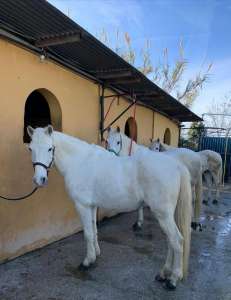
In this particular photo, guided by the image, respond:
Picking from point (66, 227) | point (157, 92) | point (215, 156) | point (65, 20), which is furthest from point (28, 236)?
point (215, 156)

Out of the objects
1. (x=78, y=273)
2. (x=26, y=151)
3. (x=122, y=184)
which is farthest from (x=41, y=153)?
(x=78, y=273)

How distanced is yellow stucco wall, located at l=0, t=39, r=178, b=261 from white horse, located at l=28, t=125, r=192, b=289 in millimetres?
528

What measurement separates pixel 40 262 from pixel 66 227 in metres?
1.14

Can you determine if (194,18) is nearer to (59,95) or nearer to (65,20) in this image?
(59,95)

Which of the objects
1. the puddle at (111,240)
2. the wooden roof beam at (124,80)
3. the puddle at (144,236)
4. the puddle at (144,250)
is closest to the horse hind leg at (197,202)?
the puddle at (144,236)

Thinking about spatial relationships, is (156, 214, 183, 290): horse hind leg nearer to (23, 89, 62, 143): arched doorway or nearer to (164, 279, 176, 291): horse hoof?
(164, 279, 176, 291): horse hoof

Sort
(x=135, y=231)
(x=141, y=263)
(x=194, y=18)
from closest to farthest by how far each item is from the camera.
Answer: (x=141, y=263), (x=135, y=231), (x=194, y=18)

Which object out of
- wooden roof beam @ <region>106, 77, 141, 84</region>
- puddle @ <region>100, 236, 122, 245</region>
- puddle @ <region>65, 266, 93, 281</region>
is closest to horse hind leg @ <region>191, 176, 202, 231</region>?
puddle @ <region>100, 236, 122, 245</region>

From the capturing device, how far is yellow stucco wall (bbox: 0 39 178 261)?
3.60 meters

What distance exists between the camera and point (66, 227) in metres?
4.85

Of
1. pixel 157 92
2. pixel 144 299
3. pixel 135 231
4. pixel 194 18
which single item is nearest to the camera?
pixel 144 299

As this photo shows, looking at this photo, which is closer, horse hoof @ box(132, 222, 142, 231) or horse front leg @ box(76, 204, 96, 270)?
horse front leg @ box(76, 204, 96, 270)

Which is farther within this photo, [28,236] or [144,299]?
[28,236]

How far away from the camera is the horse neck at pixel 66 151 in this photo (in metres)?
3.61
